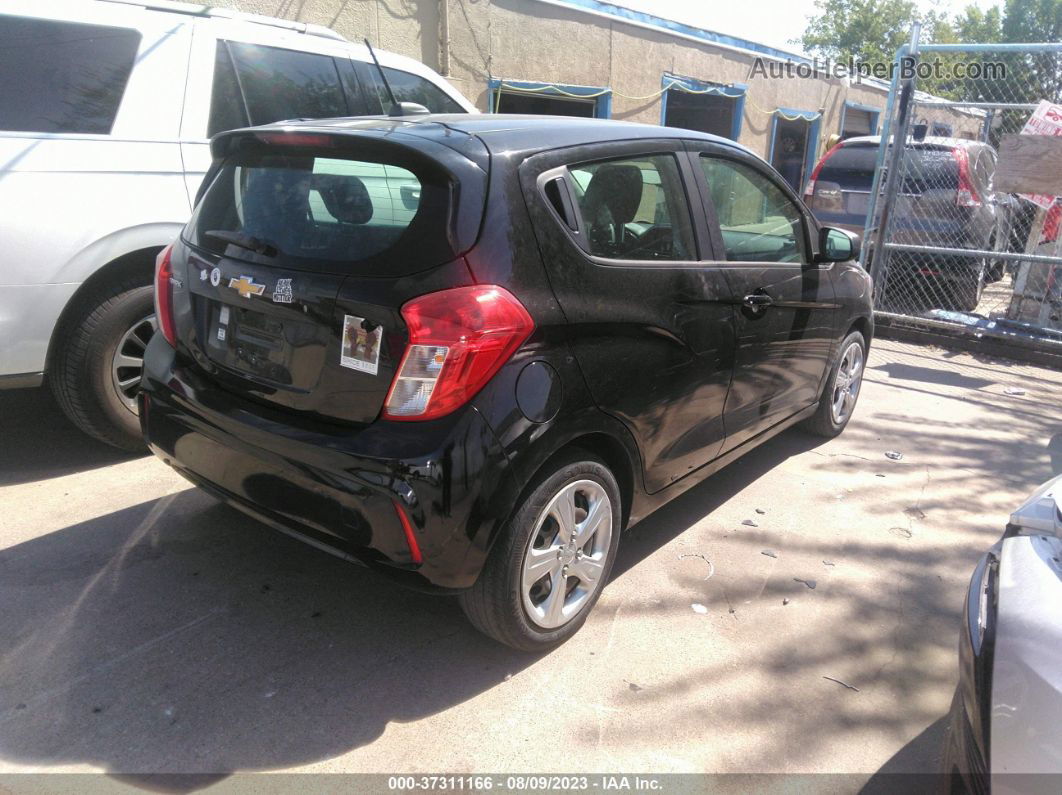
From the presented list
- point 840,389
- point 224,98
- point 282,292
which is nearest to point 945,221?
point 840,389

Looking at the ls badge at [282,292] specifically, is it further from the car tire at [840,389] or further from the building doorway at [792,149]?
the building doorway at [792,149]

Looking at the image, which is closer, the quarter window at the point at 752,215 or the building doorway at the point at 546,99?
the quarter window at the point at 752,215

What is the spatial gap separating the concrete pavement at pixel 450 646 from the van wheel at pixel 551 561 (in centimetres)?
16

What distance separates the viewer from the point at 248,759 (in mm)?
2303

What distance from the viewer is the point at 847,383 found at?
16.3ft

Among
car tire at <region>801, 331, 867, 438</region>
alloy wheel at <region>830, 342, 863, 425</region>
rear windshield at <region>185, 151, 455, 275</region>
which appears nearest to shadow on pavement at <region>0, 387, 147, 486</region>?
rear windshield at <region>185, 151, 455, 275</region>

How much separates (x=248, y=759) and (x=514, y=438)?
1197mm

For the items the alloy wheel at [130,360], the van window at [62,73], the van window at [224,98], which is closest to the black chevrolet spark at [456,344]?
the alloy wheel at [130,360]

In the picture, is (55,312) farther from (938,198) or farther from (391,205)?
(938,198)

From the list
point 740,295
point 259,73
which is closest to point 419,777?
point 740,295

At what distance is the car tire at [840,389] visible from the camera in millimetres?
4691

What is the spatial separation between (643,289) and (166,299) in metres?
1.79
